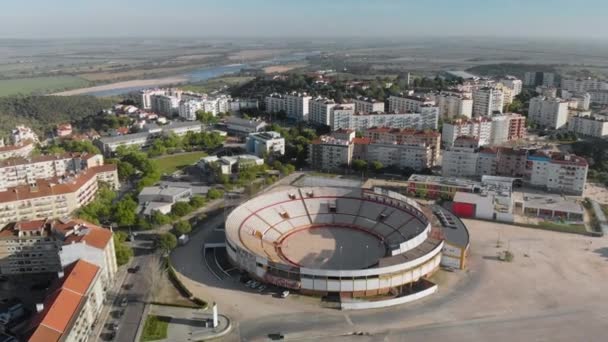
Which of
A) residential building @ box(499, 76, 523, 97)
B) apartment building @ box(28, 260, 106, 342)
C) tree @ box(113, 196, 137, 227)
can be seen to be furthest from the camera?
residential building @ box(499, 76, 523, 97)

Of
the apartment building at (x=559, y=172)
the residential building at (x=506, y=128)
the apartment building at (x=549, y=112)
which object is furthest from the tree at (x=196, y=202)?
the apartment building at (x=549, y=112)

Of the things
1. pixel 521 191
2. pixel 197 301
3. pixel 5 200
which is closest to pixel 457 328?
pixel 197 301

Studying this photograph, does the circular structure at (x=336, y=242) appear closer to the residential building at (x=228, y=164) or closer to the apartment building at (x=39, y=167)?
the residential building at (x=228, y=164)

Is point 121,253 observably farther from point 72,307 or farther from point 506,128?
point 506,128

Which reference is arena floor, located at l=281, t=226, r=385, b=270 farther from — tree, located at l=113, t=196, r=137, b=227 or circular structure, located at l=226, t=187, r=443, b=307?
tree, located at l=113, t=196, r=137, b=227

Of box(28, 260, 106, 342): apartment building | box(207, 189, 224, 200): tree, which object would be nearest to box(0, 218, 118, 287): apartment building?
box(28, 260, 106, 342): apartment building

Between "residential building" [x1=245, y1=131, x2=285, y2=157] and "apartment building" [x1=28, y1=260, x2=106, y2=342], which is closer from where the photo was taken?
"apartment building" [x1=28, y1=260, x2=106, y2=342]

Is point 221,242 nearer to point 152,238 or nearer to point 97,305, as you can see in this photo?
point 152,238
